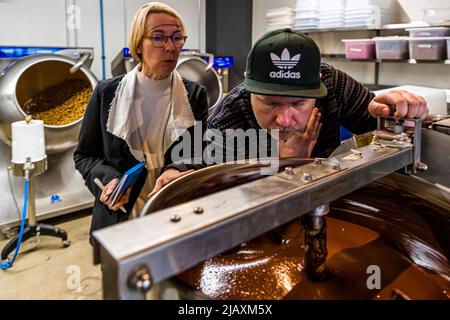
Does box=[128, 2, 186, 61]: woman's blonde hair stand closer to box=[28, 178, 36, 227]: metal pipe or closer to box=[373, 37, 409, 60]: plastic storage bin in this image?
box=[28, 178, 36, 227]: metal pipe

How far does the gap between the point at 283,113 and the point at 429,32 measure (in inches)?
99.7

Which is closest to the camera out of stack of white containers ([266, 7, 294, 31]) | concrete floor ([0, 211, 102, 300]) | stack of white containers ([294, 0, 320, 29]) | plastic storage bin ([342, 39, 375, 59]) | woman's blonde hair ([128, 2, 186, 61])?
woman's blonde hair ([128, 2, 186, 61])

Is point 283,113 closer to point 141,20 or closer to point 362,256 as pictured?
point 362,256

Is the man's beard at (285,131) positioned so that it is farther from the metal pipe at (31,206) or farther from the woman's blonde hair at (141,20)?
the metal pipe at (31,206)

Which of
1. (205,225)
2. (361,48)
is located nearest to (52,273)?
(205,225)

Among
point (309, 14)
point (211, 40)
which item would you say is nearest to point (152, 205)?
point (309, 14)

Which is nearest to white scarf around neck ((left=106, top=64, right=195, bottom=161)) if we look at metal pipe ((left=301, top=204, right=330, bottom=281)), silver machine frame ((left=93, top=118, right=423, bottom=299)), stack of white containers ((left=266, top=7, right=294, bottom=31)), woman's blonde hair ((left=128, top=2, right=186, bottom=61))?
woman's blonde hair ((left=128, top=2, right=186, bottom=61))

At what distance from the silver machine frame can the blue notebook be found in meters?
0.80

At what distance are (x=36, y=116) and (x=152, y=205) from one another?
265cm

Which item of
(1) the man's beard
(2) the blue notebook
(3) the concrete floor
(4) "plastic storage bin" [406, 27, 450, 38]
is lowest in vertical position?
(3) the concrete floor

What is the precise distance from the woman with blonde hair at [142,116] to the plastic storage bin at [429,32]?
2.10 meters

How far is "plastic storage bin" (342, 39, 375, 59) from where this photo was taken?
135 inches

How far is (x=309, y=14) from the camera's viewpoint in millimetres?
3672
